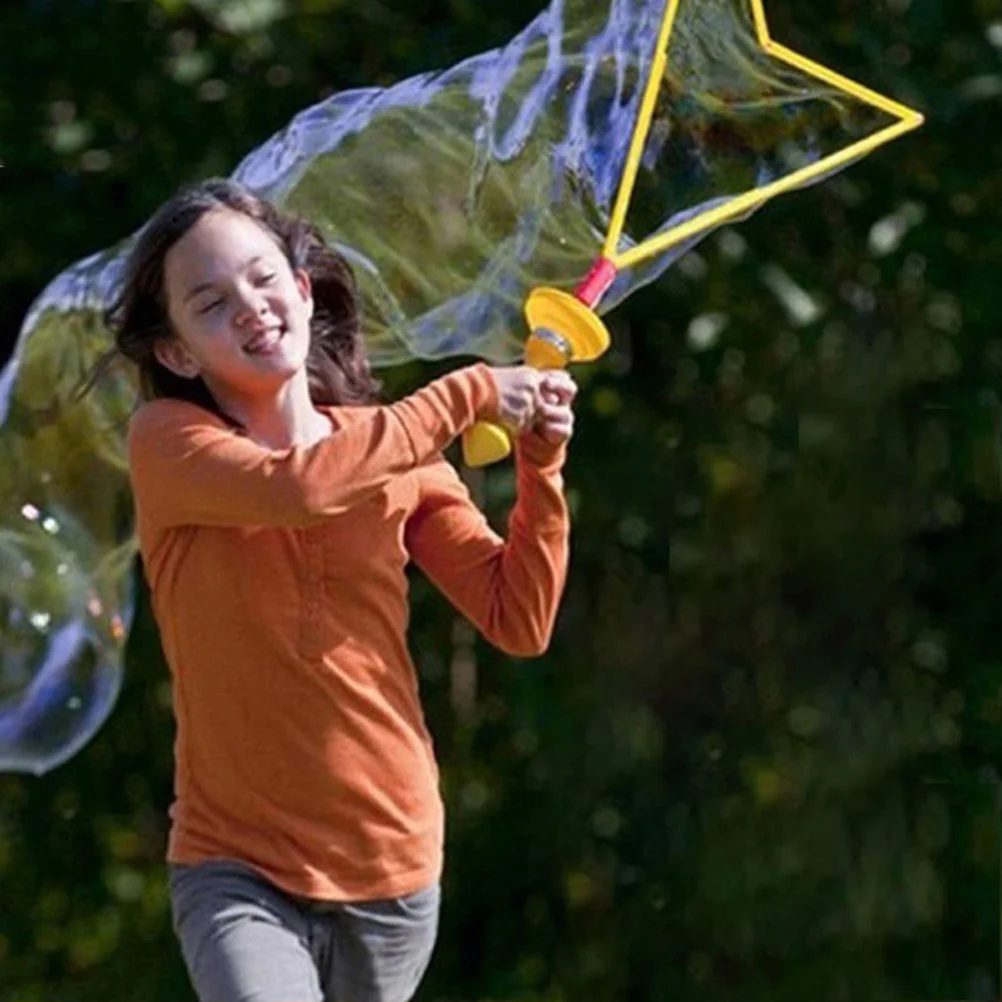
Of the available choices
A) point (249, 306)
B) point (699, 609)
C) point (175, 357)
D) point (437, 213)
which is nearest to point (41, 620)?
point (437, 213)

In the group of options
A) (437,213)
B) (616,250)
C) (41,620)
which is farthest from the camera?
(41,620)

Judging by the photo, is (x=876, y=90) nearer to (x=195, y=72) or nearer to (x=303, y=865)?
(x=195, y=72)

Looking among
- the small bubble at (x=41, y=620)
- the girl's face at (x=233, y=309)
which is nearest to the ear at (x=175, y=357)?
the girl's face at (x=233, y=309)

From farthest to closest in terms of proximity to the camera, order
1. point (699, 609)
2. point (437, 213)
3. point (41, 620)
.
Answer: point (699, 609) < point (41, 620) < point (437, 213)

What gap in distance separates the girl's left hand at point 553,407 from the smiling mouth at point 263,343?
234mm

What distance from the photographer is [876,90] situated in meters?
4.46

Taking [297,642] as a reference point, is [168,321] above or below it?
above

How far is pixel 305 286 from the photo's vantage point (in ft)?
8.74

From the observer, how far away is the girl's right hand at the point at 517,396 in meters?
2.54

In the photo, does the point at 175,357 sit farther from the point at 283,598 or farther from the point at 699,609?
the point at 699,609

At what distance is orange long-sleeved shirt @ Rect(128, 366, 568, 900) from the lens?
Answer: 2.50 m

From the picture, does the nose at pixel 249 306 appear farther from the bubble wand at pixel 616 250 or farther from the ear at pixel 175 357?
the bubble wand at pixel 616 250

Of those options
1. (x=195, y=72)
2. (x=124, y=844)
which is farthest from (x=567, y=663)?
(x=195, y=72)

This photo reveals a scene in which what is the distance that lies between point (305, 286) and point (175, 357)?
0.14m
